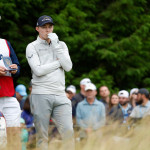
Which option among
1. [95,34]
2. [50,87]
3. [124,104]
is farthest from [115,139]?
[95,34]

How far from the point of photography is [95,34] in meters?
15.9

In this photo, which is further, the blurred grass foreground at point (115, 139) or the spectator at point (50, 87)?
the spectator at point (50, 87)

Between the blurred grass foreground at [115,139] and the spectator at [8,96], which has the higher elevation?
the spectator at [8,96]

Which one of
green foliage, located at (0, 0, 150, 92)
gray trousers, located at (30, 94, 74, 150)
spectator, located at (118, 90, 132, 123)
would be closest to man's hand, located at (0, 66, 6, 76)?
gray trousers, located at (30, 94, 74, 150)

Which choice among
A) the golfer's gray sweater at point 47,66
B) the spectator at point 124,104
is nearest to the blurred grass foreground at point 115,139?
the golfer's gray sweater at point 47,66

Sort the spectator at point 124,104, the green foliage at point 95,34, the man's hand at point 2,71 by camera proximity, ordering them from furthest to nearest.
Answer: the green foliage at point 95,34
the spectator at point 124,104
the man's hand at point 2,71

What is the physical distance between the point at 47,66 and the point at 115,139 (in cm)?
185

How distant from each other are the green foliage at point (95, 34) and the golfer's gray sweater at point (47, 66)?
7684mm

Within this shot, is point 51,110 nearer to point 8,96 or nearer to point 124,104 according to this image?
point 8,96

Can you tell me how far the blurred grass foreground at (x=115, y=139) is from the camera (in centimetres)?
406

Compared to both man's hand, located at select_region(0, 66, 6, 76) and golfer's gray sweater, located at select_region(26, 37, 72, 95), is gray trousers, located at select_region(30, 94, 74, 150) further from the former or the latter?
man's hand, located at select_region(0, 66, 6, 76)

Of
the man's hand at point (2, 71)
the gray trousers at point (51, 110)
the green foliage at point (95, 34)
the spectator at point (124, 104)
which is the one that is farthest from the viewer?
the green foliage at point (95, 34)

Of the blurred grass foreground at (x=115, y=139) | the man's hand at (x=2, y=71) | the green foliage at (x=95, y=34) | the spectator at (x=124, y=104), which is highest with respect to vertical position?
the green foliage at (x=95, y=34)

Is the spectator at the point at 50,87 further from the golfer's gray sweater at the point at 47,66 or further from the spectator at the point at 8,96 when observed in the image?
the spectator at the point at 8,96
